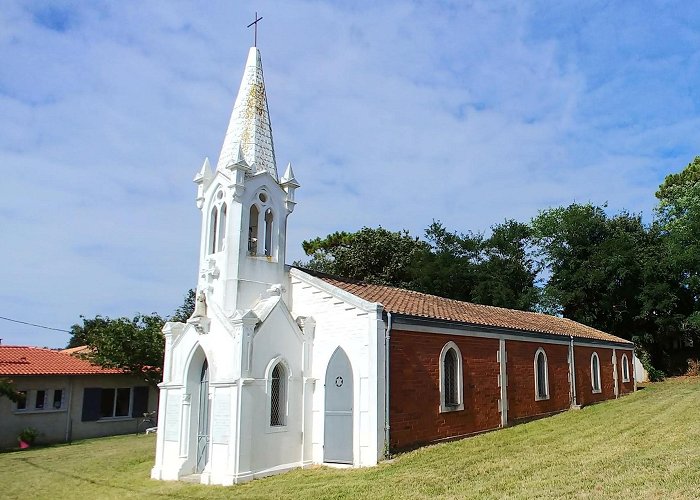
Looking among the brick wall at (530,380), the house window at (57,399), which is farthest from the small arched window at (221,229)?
the house window at (57,399)

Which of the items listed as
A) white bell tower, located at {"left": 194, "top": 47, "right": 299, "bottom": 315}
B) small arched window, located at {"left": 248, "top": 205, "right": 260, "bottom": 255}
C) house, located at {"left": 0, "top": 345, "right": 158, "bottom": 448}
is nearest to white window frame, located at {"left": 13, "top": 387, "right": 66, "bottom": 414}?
house, located at {"left": 0, "top": 345, "right": 158, "bottom": 448}

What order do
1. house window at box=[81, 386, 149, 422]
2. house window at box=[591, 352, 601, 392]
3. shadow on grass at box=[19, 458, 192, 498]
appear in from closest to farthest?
shadow on grass at box=[19, 458, 192, 498], house window at box=[81, 386, 149, 422], house window at box=[591, 352, 601, 392]

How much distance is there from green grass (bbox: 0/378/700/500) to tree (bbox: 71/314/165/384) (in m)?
6.46

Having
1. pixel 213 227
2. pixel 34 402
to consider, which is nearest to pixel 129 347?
pixel 34 402

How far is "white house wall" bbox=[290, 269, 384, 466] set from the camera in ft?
46.5

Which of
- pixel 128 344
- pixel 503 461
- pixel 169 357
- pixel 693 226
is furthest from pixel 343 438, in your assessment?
pixel 693 226

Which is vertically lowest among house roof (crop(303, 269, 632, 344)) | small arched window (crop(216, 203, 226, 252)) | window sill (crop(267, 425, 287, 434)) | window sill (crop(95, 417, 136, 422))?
window sill (crop(95, 417, 136, 422))

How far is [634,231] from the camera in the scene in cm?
4438

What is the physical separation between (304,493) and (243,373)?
3.33 metres

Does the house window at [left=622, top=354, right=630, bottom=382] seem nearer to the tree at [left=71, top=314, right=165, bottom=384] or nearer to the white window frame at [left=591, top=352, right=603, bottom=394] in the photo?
the white window frame at [left=591, top=352, right=603, bottom=394]

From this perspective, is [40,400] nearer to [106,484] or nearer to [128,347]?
[128,347]

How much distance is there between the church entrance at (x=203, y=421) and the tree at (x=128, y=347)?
12.0 meters

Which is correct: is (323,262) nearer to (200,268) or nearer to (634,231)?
(634,231)

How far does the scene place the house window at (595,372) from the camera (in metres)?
27.8
